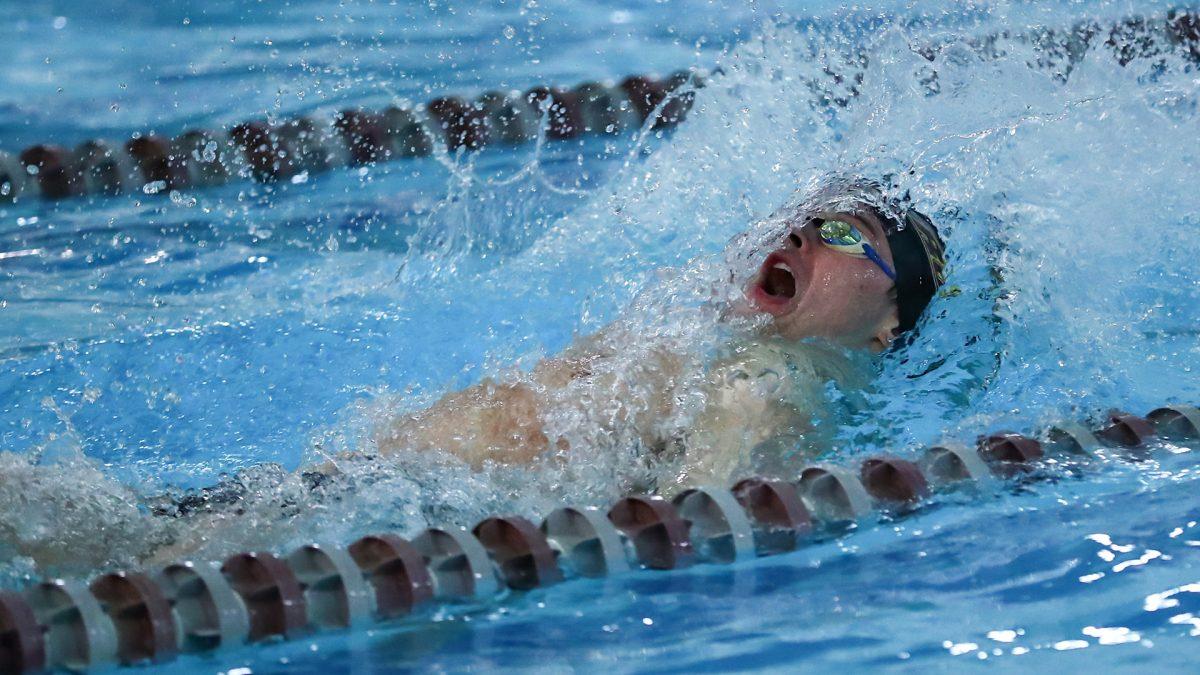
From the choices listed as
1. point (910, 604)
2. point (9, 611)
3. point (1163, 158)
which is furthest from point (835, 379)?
point (1163, 158)

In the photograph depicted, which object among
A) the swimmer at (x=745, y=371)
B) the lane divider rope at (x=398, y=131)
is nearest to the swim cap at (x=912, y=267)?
the swimmer at (x=745, y=371)

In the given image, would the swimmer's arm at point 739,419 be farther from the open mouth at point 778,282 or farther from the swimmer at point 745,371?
the open mouth at point 778,282

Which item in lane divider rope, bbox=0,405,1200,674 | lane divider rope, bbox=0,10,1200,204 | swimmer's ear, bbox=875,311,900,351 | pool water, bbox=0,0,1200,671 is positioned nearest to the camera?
lane divider rope, bbox=0,405,1200,674

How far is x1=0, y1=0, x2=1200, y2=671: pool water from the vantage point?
174cm

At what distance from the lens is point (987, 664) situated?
5.27 feet

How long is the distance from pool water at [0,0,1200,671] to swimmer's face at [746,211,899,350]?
9 centimetres

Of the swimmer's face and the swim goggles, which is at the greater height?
the swim goggles

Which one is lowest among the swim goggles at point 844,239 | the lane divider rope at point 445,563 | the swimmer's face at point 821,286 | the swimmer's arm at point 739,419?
the lane divider rope at point 445,563


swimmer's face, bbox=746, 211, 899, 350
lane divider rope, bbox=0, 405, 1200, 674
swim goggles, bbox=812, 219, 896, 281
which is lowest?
lane divider rope, bbox=0, 405, 1200, 674

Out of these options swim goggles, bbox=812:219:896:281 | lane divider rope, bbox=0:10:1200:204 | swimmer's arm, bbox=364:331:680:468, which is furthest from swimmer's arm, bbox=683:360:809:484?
lane divider rope, bbox=0:10:1200:204

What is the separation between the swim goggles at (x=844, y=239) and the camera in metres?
2.46

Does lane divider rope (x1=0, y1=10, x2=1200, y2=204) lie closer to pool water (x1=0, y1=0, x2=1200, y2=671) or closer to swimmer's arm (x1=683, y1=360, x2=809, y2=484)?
pool water (x1=0, y1=0, x2=1200, y2=671)

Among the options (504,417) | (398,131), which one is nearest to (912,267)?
(504,417)

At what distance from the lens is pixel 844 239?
247 cm
